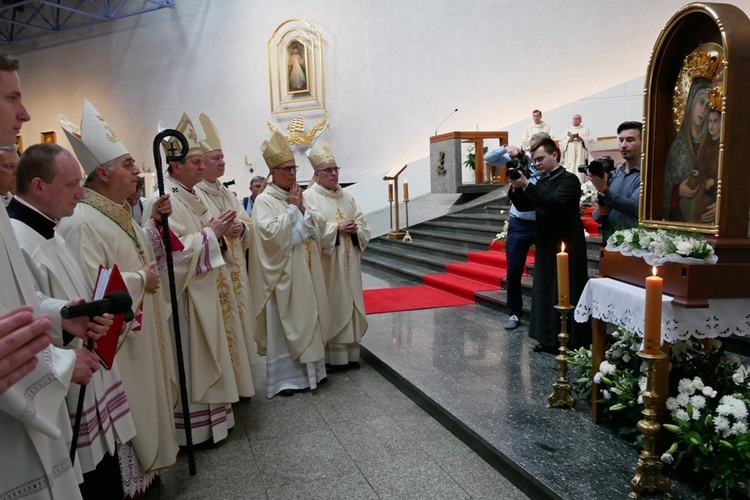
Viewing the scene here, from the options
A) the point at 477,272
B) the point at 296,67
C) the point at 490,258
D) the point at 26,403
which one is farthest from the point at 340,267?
the point at 296,67

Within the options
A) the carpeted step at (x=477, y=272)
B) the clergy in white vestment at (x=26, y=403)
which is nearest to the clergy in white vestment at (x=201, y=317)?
the clergy in white vestment at (x=26, y=403)

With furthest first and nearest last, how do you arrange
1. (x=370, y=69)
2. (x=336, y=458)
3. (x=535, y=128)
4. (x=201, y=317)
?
1. (x=370, y=69)
2. (x=535, y=128)
3. (x=201, y=317)
4. (x=336, y=458)

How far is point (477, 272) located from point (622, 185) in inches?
132

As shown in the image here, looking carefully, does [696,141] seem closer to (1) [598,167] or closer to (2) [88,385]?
(1) [598,167]

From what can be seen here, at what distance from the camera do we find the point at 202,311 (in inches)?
123

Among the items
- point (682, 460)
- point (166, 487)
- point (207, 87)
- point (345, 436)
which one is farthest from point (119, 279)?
point (207, 87)

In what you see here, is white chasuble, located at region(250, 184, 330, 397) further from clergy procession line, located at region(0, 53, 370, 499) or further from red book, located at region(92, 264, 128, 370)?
red book, located at region(92, 264, 128, 370)

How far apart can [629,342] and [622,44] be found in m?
11.4

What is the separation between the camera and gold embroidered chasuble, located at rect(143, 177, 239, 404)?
119 inches

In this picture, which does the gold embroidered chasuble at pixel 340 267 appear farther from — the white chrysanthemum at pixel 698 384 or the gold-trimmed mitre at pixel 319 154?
the white chrysanthemum at pixel 698 384

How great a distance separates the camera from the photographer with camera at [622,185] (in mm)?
3471

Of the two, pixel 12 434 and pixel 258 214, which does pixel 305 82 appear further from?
pixel 12 434

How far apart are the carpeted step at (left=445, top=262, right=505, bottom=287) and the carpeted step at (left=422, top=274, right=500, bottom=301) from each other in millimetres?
56

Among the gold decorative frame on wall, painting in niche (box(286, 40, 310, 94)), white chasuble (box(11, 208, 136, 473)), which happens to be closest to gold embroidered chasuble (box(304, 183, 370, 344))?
white chasuble (box(11, 208, 136, 473))
